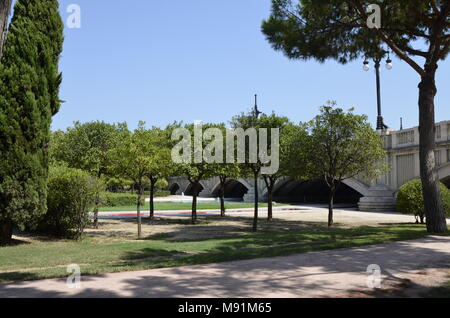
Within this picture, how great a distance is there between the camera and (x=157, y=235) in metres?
18.1

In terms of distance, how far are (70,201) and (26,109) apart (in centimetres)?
425

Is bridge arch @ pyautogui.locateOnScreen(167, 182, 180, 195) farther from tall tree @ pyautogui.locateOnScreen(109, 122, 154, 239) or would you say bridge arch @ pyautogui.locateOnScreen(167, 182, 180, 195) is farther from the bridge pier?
tall tree @ pyautogui.locateOnScreen(109, 122, 154, 239)

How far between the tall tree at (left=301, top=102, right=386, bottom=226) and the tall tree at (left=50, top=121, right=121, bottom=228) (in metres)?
11.5

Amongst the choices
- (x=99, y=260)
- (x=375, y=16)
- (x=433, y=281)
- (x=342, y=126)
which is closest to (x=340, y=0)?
(x=375, y=16)

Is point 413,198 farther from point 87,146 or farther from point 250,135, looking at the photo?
point 87,146

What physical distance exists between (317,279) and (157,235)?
12254mm

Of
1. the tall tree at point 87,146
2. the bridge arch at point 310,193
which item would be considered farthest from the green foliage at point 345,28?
the bridge arch at point 310,193

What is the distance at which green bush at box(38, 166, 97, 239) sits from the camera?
1600 cm

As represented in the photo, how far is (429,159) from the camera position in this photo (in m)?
15.1

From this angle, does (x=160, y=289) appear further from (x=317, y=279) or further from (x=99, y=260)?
(x=99, y=260)

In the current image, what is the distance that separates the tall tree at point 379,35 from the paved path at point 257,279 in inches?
261

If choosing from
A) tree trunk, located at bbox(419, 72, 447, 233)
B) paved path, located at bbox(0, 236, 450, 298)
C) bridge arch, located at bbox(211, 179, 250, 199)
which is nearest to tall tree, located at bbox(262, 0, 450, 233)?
tree trunk, located at bbox(419, 72, 447, 233)

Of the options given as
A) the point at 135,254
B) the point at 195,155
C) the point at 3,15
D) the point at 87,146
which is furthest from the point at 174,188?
the point at 3,15

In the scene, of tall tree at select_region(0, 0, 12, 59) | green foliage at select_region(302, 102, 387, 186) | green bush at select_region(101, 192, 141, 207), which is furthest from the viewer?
green bush at select_region(101, 192, 141, 207)
